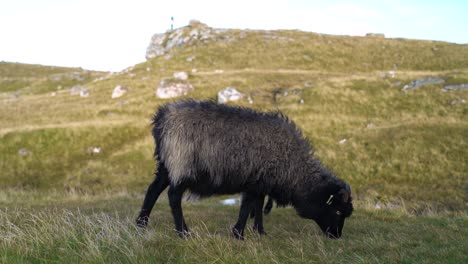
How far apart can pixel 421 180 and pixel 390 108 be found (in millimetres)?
13602

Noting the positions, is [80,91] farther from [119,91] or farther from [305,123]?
[305,123]

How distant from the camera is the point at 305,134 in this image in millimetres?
31719

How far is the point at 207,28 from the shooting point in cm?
8488

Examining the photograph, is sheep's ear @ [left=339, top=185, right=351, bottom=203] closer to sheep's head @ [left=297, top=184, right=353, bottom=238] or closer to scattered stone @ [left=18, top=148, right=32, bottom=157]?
sheep's head @ [left=297, top=184, right=353, bottom=238]

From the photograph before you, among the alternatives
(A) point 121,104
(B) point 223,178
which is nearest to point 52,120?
(A) point 121,104

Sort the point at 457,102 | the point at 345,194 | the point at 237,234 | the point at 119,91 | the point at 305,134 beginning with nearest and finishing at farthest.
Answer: the point at 237,234, the point at 345,194, the point at 305,134, the point at 457,102, the point at 119,91

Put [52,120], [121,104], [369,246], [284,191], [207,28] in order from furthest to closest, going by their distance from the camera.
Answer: [207,28] < [121,104] < [52,120] < [284,191] < [369,246]

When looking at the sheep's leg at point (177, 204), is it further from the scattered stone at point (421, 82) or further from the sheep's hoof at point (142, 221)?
the scattered stone at point (421, 82)

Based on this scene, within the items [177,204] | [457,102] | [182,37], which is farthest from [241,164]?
[182,37]

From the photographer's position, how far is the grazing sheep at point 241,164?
967 centimetres

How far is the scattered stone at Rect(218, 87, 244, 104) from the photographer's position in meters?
41.5

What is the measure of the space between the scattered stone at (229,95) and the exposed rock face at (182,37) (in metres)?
35.8

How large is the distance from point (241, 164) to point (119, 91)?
142 ft

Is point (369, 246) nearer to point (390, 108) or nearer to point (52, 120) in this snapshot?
point (390, 108)
